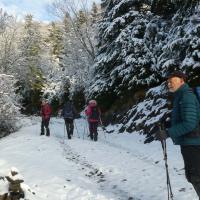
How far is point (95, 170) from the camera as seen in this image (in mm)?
12445

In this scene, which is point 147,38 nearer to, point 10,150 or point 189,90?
point 10,150

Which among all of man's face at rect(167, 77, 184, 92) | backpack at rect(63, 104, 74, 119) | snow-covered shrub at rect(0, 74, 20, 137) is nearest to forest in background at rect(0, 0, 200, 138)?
snow-covered shrub at rect(0, 74, 20, 137)

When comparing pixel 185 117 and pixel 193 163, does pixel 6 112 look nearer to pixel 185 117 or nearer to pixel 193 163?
pixel 193 163

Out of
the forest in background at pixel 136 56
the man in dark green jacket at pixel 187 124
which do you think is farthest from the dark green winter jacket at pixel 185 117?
the forest in background at pixel 136 56

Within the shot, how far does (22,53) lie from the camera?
54.0 metres

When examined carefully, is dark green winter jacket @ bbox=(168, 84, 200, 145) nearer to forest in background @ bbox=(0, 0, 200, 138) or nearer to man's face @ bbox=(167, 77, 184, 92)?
man's face @ bbox=(167, 77, 184, 92)

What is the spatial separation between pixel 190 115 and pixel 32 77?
51.6m

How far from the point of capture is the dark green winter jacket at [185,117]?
247 inches

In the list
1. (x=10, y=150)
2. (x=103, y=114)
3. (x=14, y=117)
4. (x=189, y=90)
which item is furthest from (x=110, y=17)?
(x=189, y=90)

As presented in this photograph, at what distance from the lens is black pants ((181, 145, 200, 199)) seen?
6527 mm

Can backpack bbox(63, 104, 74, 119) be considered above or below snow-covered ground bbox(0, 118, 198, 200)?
above

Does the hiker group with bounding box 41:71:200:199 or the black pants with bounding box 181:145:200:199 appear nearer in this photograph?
the hiker group with bounding box 41:71:200:199

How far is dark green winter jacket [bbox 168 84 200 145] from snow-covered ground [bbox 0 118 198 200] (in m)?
2.45

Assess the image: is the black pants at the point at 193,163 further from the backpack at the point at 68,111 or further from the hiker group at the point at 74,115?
the backpack at the point at 68,111
